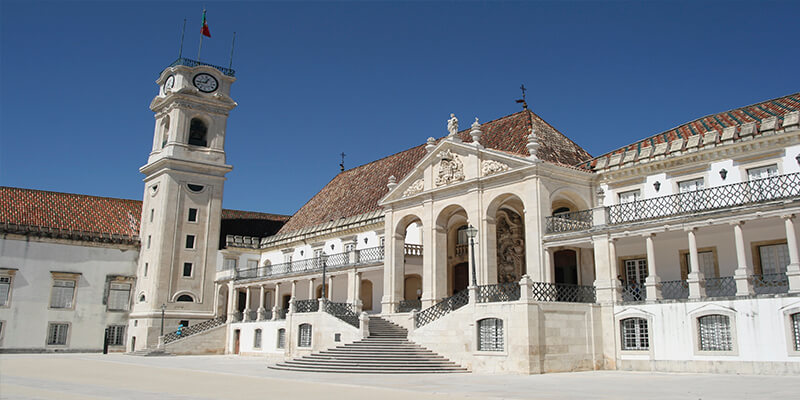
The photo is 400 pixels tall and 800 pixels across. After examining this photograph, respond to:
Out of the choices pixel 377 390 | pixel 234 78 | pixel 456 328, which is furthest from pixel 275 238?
pixel 377 390

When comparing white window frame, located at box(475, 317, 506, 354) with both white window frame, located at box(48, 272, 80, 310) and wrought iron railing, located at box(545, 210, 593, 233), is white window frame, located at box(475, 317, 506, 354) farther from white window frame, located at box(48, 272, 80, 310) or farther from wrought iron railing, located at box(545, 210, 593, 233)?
white window frame, located at box(48, 272, 80, 310)

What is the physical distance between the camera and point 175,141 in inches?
1737

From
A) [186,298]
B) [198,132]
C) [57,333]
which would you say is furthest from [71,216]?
[198,132]

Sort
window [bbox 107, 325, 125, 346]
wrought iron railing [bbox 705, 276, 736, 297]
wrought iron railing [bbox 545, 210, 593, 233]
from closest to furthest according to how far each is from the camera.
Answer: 1. wrought iron railing [bbox 705, 276, 736, 297]
2. wrought iron railing [bbox 545, 210, 593, 233]
3. window [bbox 107, 325, 125, 346]

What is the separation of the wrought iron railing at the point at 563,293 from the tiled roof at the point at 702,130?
216 inches

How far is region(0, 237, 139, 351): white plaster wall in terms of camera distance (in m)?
39.6

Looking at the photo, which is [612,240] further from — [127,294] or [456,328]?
[127,294]

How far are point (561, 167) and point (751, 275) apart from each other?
25.9 ft

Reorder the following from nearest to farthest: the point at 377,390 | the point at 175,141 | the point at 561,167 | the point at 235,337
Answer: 1. the point at 377,390
2. the point at 561,167
3. the point at 235,337
4. the point at 175,141

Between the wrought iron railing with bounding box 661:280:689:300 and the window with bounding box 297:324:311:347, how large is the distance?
47.9 ft

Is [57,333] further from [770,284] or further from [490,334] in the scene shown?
[770,284]

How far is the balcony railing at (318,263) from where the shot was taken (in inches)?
1293

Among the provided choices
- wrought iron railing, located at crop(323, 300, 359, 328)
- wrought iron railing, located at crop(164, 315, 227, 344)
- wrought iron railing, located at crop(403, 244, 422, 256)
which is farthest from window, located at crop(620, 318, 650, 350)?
wrought iron railing, located at crop(164, 315, 227, 344)

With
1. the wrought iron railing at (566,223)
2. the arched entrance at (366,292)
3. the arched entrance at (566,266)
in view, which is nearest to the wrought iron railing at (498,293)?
the wrought iron railing at (566,223)
